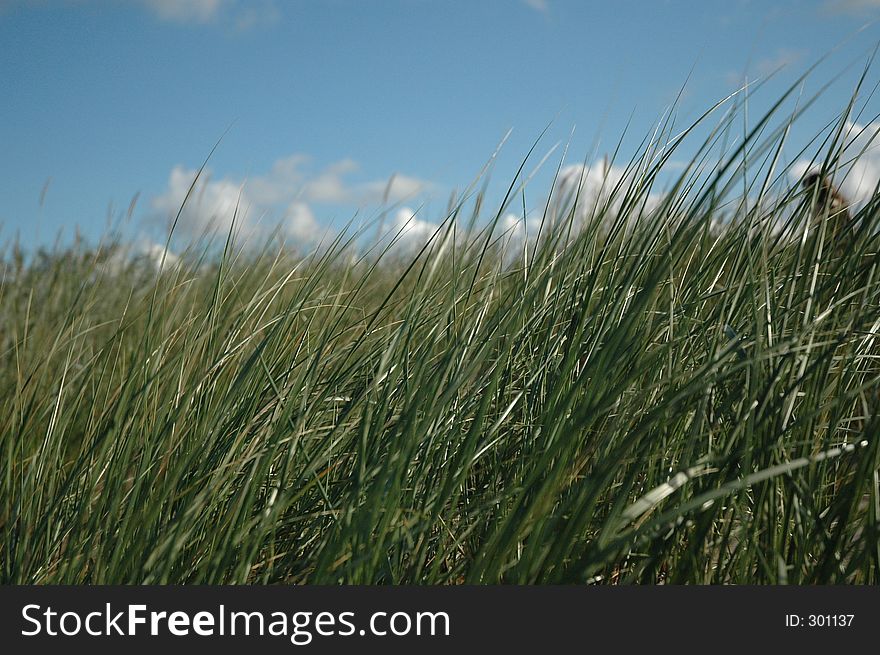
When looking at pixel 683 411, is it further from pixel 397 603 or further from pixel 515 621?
pixel 397 603

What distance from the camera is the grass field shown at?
1.18 m

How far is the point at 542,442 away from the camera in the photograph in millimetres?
1310

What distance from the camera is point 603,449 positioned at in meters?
1.40

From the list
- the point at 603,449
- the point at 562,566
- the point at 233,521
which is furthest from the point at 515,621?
the point at 233,521

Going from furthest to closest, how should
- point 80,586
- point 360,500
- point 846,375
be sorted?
1. point 846,375
2. point 360,500
3. point 80,586

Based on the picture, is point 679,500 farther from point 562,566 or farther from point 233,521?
point 233,521

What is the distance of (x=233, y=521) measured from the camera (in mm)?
1342

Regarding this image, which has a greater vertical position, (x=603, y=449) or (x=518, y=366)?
(x=518, y=366)

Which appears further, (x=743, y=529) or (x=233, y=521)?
(x=233, y=521)

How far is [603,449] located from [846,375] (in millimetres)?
617

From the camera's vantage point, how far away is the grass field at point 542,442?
118cm

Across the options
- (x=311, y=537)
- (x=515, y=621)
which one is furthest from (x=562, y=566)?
(x=311, y=537)

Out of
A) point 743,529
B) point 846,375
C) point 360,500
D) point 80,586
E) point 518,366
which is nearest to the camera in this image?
point 743,529

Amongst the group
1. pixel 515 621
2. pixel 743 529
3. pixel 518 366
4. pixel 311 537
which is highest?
pixel 518 366
